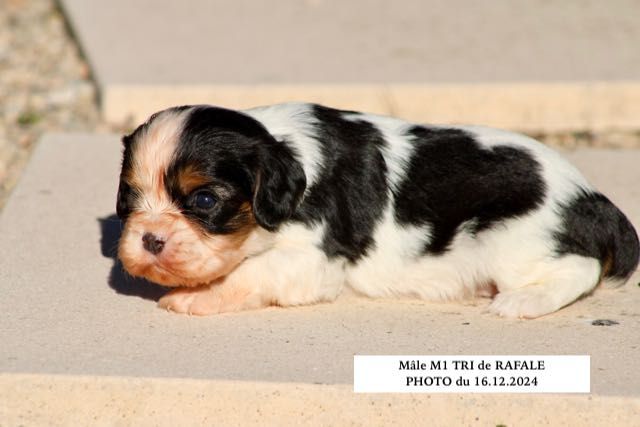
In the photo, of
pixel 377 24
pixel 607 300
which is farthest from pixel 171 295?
pixel 377 24

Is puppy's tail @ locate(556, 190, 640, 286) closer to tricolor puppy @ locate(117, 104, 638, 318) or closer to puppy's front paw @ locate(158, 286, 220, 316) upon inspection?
tricolor puppy @ locate(117, 104, 638, 318)

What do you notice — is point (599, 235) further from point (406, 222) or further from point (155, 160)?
point (155, 160)

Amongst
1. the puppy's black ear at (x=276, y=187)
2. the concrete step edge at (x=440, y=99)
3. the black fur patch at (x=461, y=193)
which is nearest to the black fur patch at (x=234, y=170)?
→ the puppy's black ear at (x=276, y=187)

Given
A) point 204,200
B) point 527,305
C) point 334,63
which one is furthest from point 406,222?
point 334,63

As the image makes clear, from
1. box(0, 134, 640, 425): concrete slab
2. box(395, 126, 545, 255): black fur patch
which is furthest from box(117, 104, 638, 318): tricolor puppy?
box(0, 134, 640, 425): concrete slab

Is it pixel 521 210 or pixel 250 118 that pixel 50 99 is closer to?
pixel 250 118

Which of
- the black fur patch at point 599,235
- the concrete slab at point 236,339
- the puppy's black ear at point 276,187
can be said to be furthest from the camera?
the black fur patch at point 599,235

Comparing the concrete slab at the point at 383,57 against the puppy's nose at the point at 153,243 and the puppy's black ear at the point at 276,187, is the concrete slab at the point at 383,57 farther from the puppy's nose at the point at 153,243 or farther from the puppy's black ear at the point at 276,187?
the puppy's nose at the point at 153,243
